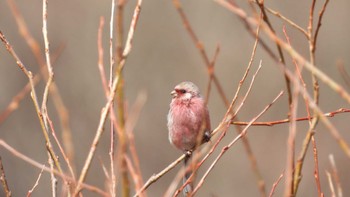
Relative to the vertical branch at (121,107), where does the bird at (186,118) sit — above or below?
above

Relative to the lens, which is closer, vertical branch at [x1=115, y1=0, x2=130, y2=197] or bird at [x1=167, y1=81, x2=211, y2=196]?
vertical branch at [x1=115, y1=0, x2=130, y2=197]

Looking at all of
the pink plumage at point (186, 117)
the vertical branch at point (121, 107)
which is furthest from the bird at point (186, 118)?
the vertical branch at point (121, 107)

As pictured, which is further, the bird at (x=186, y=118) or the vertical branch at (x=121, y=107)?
the bird at (x=186, y=118)

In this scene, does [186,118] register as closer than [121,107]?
No

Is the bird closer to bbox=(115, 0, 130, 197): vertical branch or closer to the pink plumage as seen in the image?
the pink plumage

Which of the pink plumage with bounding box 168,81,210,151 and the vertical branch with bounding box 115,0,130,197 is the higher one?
the pink plumage with bounding box 168,81,210,151

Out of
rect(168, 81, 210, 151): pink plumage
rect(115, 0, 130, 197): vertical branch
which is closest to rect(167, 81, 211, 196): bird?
rect(168, 81, 210, 151): pink plumage

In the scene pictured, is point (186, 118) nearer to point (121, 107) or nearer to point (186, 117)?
point (186, 117)

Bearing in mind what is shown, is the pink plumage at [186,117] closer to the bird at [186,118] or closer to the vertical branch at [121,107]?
the bird at [186,118]

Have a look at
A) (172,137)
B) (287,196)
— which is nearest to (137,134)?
(172,137)

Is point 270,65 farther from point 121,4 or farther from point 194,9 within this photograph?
point 121,4

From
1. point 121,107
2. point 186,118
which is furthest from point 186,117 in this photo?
point 121,107
